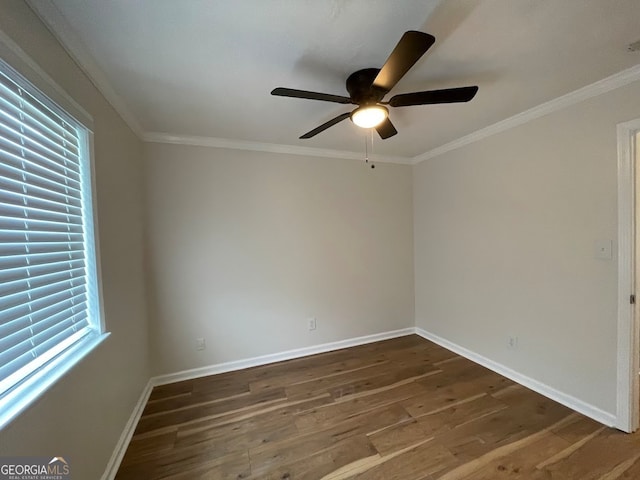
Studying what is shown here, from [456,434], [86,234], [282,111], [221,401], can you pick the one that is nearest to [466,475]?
[456,434]

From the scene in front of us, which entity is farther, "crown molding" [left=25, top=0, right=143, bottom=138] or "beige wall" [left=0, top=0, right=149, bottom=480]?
"crown molding" [left=25, top=0, right=143, bottom=138]

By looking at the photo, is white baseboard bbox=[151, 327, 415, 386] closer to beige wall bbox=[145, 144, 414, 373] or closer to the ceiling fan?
beige wall bbox=[145, 144, 414, 373]

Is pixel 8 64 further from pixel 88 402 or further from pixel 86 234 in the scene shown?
pixel 88 402

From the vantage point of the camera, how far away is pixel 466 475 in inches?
60.2

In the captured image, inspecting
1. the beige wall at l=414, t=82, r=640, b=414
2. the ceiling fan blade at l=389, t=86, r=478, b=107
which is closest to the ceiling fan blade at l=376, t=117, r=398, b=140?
the ceiling fan blade at l=389, t=86, r=478, b=107

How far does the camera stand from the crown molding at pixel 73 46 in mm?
1141

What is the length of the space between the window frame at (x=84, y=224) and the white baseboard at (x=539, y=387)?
10.8 feet

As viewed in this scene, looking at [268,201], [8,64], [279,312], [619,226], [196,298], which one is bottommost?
[279,312]

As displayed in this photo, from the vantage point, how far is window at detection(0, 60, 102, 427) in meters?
0.94

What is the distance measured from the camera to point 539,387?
2281mm

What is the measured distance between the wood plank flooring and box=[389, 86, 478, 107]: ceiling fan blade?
2.17m

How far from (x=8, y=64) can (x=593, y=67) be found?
2.96 m

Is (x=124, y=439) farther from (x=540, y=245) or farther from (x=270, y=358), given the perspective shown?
(x=540, y=245)

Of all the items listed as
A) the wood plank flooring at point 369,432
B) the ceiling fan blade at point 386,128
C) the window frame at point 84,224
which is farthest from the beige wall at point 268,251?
the ceiling fan blade at point 386,128
